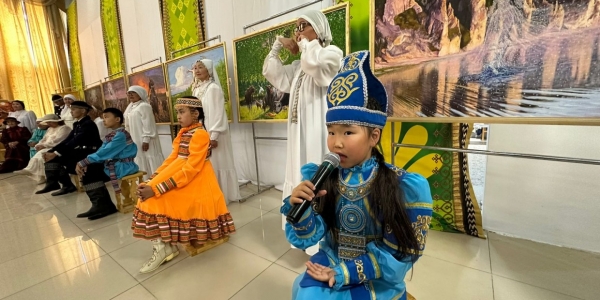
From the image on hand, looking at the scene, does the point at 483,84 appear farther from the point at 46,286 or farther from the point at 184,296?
the point at 46,286

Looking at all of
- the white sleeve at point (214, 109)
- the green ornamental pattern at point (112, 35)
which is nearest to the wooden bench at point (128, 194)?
the white sleeve at point (214, 109)

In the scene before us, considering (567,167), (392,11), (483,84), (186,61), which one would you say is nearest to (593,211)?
(567,167)

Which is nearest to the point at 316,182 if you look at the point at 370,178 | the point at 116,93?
the point at 370,178

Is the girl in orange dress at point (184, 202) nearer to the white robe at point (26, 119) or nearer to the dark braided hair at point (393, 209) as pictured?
the dark braided hair at point (393, 209)

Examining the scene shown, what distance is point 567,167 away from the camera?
1711 mm

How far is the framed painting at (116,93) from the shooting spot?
201 inches

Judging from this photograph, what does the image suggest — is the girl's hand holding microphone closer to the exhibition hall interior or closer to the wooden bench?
the exhibition hall interior

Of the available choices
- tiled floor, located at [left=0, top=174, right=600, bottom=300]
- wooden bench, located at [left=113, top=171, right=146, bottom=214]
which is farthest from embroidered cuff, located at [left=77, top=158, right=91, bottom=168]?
tiled floor, located at [left=0, top=174, right=600, bottom=300]

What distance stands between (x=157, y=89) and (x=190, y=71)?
130 cm

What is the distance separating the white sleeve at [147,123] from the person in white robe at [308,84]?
100 inches

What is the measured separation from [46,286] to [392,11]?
315 cm

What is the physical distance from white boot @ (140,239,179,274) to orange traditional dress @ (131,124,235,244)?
3.9 inches

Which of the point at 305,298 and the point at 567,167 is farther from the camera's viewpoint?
the point at 567,167

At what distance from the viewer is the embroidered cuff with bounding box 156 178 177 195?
1774mm
